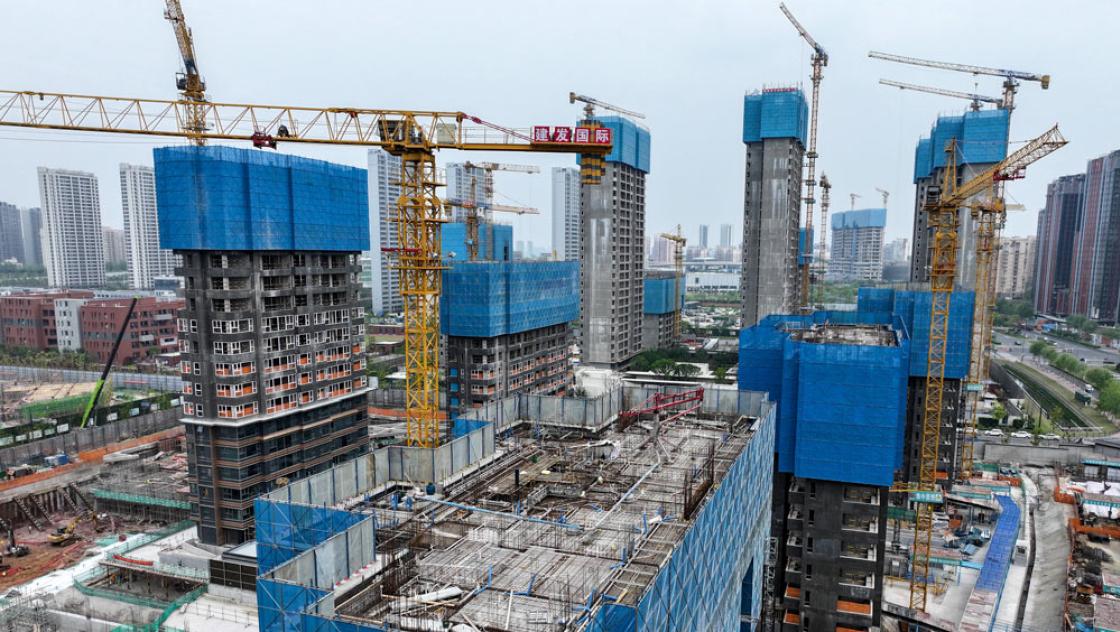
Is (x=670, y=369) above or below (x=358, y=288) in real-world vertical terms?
below

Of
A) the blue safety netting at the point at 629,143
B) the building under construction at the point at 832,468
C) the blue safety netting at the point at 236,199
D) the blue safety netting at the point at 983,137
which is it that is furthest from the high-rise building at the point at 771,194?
the blue safety netting at the point at 236,199

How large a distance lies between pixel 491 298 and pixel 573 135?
93.3ft

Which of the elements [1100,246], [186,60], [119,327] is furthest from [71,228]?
[1100,246]

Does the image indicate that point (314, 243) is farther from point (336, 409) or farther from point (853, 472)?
point (853, 472)

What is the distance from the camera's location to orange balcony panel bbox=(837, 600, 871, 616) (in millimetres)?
36250

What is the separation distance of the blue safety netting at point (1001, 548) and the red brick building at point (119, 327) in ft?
367

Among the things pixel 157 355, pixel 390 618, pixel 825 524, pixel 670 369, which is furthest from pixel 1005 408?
pixel 157 355

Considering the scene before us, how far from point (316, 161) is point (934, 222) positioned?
4902 cm

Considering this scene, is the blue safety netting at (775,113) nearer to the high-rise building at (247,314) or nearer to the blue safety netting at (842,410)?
the blue safety netting at (842,410)

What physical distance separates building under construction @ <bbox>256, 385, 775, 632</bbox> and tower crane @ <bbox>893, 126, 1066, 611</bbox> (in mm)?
27991

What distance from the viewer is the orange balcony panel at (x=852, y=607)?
36250mm

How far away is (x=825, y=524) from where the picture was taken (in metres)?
36.4

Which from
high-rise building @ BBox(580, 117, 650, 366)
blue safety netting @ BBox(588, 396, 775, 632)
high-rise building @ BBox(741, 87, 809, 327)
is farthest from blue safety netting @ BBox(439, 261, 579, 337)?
high-rise building @ BBox(741, 87, 809, 327)

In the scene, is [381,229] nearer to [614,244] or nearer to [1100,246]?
[614,244]
